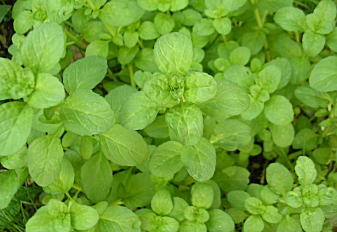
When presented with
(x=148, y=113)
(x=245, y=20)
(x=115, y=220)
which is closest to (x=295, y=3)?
(x=245, y=20)

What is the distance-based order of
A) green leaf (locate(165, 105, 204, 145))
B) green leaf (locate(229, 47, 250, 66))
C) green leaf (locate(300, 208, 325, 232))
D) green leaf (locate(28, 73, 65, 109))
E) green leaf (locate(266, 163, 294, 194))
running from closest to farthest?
1. green leaf (locate(28, 73, 65, 109))
2. green leaf (locate(165, 105, 204, 145))
3. green leaf (locate(300, 208, 325, 232))
4. green leaf (locate(266, 163, 294, 194))
5. green leaf (locate(229, 47, 250, 66))

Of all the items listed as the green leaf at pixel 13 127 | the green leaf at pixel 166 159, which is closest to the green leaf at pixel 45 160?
the green leaf at pixel 13 127

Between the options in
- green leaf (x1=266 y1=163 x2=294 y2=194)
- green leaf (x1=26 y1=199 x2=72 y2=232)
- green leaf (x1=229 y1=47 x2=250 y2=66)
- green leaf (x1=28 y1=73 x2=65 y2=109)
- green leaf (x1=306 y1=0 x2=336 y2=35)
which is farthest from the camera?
green leaf (x1=229 y1=47 x2=250 y2=66)

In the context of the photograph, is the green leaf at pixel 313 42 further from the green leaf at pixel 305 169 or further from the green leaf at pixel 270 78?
the green leaf at pixel 305 169

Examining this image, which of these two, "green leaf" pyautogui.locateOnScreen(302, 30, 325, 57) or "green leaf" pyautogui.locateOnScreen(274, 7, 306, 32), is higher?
"green leaf" pyautogui.locateOnScreen(274, 7, 306, 32)

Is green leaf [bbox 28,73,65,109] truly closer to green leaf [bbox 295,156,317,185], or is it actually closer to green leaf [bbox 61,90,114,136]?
green leaf [bbox 61,90,114,136]

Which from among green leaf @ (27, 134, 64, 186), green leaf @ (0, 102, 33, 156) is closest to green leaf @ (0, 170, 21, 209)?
green leaf @ (27, 134, 64, 186)
